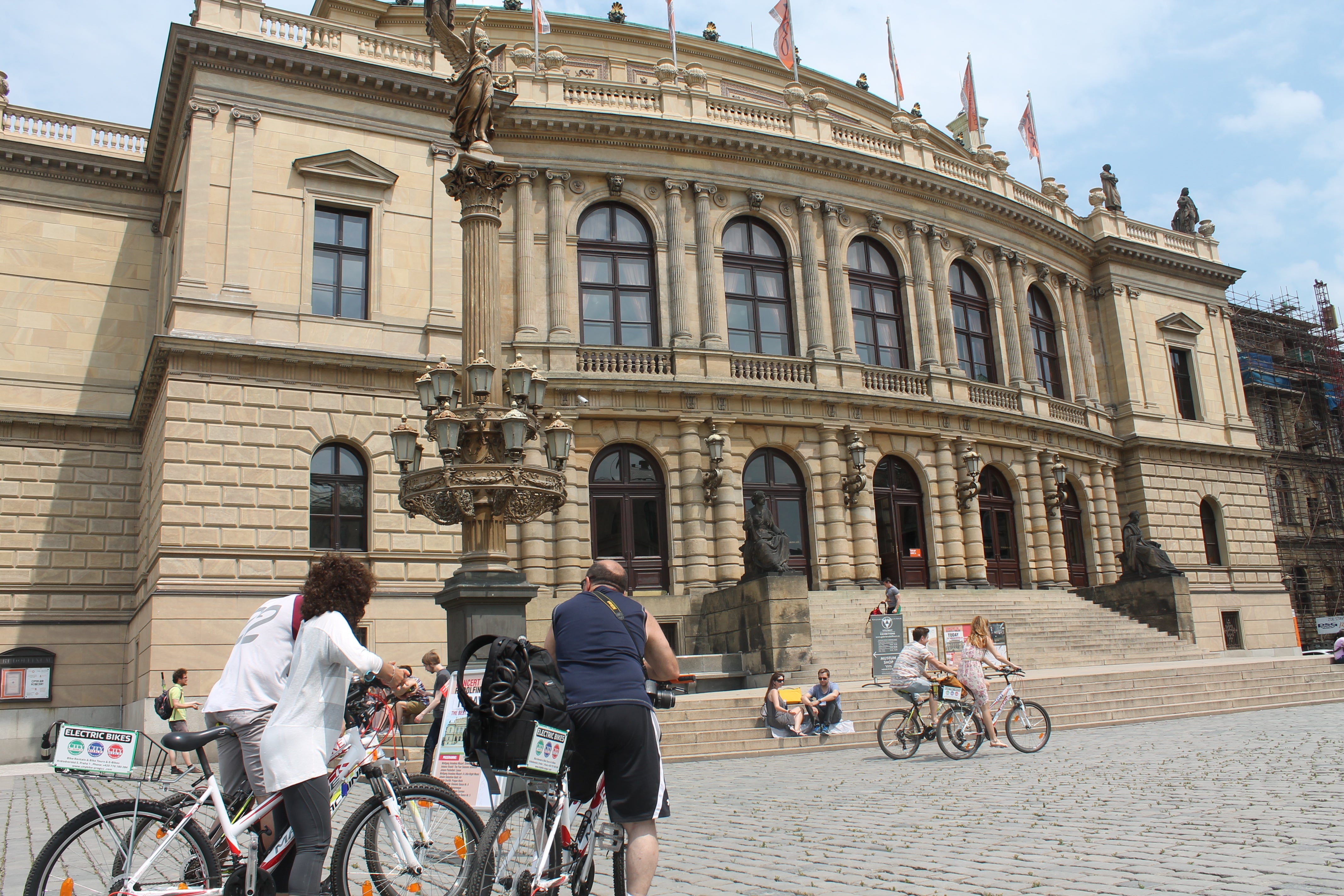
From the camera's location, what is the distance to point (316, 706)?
18.0ft

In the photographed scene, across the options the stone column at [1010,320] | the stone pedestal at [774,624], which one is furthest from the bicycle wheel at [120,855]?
the stone column at [1010,320]

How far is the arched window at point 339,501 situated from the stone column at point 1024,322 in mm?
22495

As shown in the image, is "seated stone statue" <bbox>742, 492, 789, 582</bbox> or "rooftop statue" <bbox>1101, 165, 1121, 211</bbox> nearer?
"seated stone statue" <bbox>742, 492, 789, 582</bbox>

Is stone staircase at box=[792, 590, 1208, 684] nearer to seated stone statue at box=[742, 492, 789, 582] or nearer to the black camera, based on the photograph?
seated stone statue at box=[742, 492, 789, 582]

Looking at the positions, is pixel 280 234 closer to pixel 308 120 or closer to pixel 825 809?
pixel 308 120

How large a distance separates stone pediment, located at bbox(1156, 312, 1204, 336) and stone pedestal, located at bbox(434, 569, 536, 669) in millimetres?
34566

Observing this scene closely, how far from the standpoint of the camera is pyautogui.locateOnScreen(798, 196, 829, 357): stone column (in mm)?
30875

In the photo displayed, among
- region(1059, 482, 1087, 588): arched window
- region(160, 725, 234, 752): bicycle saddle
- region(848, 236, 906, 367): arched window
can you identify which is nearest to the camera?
region(160, 725, 234, 752): bicycle saddle

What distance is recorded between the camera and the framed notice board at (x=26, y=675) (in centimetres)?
2375

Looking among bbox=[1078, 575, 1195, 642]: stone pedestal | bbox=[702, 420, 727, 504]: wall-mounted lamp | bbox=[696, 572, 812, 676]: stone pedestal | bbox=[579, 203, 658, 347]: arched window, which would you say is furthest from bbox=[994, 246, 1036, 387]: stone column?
bbox=[696, 572, 812, 676]: stone pedestal

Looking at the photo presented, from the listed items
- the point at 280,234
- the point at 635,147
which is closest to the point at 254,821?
the point at 280,234

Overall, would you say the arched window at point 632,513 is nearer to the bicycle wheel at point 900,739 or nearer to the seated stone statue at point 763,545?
the seated stone statue at point 763,545

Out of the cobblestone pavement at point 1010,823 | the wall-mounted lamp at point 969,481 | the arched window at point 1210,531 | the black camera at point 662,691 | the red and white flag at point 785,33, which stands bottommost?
the cobblestone pavement at point 1010,823

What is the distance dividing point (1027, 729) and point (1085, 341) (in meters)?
27.7
